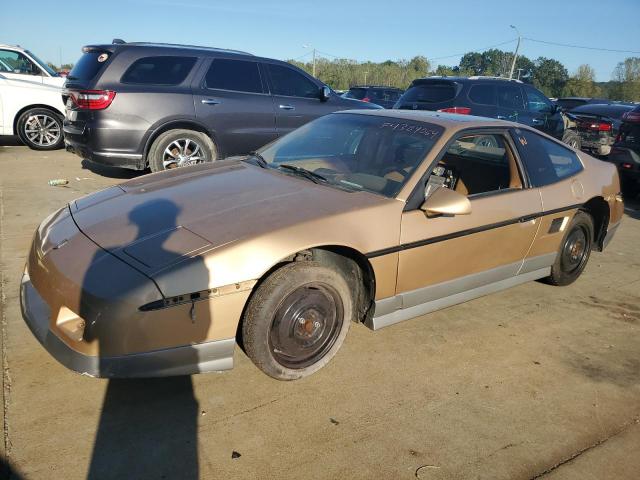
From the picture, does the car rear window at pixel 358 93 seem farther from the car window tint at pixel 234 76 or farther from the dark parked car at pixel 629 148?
the car window tint at pixel 234 76

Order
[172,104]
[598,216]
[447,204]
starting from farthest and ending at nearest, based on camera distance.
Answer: [172,104]
[598,216]
[447,204]

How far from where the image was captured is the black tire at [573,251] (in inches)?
163

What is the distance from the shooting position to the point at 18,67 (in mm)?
9172

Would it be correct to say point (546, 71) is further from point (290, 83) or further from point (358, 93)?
point (290, 83)

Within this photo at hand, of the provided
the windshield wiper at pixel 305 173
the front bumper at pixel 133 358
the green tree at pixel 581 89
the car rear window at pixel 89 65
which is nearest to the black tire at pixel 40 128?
the car rear window at pixel 89 65

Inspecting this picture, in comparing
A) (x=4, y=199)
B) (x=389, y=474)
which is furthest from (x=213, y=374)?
(x=4, y=199)

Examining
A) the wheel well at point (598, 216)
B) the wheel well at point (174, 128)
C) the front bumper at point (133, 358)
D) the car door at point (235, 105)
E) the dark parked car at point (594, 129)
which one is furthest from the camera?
the dark parked car at point (594, 129)

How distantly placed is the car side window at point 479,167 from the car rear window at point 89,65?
183 inches

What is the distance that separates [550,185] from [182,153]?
14.9 feet

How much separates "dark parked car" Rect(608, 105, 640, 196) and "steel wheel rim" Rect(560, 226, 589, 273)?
13.3ft

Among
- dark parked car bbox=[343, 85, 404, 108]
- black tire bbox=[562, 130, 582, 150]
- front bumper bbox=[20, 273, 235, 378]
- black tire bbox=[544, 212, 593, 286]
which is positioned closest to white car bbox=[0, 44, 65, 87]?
front bumper bbox=[20, 273, 235, 378]

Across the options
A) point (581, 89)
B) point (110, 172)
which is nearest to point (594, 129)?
point (110, 172)

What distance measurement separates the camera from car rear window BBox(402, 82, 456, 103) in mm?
8508

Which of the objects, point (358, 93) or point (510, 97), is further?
point (358, 93)
